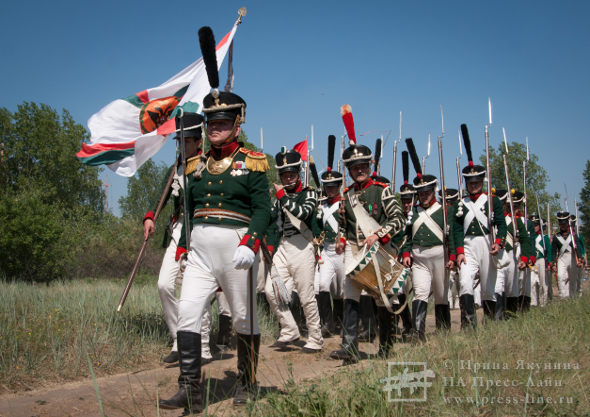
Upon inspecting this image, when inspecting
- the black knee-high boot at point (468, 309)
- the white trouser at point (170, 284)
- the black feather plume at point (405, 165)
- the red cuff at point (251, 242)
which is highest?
the black feather plume at point (405, 165)

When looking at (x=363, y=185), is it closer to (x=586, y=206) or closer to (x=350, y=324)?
(x=350, y=324)

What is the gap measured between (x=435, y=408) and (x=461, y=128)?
19.9 ft

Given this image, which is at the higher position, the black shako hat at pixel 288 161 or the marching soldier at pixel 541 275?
the black shako hat at pixel 288 161

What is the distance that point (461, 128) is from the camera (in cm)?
839

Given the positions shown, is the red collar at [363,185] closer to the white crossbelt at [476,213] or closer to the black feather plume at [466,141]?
the white crossbelt at [476,213]

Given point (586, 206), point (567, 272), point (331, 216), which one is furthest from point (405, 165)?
point (586, 206)

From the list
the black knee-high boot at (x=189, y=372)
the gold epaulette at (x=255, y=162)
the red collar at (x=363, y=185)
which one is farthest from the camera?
the red collar at (x=363, y=185)

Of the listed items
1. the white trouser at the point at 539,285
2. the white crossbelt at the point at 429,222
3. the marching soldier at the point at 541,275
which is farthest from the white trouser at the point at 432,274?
the white trouser at the point at 539,285

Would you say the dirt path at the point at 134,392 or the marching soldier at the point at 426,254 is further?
the marching soldier at the point at 426,254

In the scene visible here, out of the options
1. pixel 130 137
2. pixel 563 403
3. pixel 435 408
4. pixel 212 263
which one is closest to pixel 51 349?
pixel 212 263

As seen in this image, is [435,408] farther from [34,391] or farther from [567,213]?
[567,213]

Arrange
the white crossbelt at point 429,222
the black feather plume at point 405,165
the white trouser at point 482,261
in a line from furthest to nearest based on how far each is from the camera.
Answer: the black feather plume at point 405,165 → the white trouser at point 482,261 → the white crossbelt at point 429,222

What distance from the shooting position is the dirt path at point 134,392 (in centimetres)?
415

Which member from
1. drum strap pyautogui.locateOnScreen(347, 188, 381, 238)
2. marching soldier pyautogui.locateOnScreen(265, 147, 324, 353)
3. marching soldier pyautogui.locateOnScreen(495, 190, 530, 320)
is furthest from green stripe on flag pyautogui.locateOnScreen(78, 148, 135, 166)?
marching soldier pyautogui.locateOnScreen(495, 190, 530, 320)
